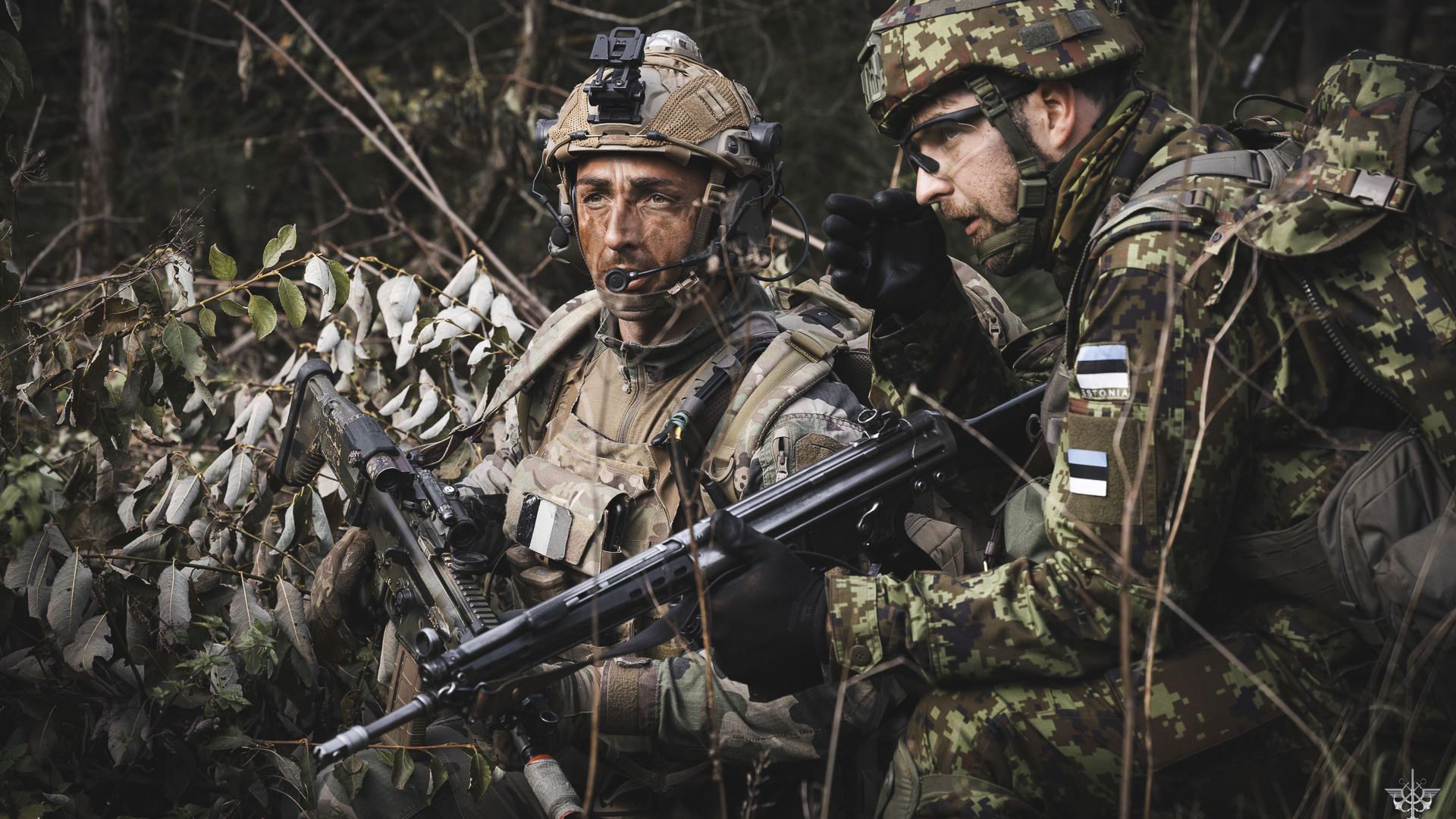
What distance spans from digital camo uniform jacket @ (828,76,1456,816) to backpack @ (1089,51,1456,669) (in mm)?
10

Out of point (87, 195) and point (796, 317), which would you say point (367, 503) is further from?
point (87, 195)

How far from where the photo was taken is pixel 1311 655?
2.29 meters

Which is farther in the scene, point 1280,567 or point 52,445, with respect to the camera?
point 52,445

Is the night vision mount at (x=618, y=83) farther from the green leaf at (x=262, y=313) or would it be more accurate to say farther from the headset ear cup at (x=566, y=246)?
the green leaf at (x=262, y=313)

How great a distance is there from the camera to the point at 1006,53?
2590 mm

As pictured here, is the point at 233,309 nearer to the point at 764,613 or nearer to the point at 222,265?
the point at 222,265

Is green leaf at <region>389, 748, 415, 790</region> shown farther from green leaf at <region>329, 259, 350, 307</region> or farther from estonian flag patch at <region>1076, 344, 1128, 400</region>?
estonian flag patch at <region>1076, 344, 1128, 400</region>

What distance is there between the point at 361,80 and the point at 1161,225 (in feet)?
21.2

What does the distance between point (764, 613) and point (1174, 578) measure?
33.0 inches

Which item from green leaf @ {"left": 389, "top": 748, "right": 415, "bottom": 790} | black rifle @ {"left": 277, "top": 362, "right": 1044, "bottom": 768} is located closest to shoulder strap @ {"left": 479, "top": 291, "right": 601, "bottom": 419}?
black rifle @ {"left": 277, "top": 362, "right": 1044, "bottom": 768}

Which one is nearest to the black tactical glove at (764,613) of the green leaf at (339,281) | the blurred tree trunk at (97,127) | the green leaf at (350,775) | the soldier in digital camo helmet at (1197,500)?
the soldier in digital camo helmet at (1197,500)

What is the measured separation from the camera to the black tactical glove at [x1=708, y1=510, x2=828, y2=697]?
7.92 feet

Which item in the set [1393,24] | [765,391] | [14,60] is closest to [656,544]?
[765,391]

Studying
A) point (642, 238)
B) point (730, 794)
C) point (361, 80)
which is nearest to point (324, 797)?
point (730, 794)
